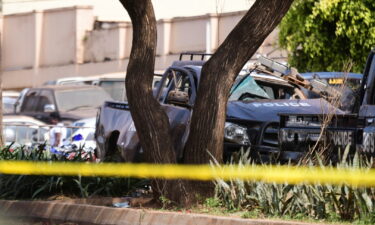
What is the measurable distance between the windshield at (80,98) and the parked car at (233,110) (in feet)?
32.2

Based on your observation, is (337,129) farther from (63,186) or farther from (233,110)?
(63,186)

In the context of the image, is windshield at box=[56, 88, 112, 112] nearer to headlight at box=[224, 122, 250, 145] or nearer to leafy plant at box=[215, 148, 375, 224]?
headlight at box=[224, 122, 250, 145]

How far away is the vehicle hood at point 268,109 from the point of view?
12.8m

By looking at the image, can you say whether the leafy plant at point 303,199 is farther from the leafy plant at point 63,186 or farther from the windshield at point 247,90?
the windshield at point 247,90

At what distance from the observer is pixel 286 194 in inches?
395

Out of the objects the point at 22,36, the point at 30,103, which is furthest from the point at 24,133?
the point at 22,36

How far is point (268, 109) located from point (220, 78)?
7.89 feet

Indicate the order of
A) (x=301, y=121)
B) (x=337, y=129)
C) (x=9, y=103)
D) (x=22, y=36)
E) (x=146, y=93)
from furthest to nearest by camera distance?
1. (x=22, y=36)
2. (x=9, y=103)
3. (x=301, y=121)
4. (x=146, y=93)
5. (x=337, y=129)

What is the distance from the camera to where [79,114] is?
25.2m

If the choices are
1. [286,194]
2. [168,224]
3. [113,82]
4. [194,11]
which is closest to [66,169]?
[168,224]

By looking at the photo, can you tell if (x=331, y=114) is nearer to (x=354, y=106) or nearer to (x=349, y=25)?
(x=354, y=106)

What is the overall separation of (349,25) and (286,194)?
42.2ft

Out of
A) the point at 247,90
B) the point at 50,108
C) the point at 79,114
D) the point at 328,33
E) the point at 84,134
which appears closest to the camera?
the point at 247,90

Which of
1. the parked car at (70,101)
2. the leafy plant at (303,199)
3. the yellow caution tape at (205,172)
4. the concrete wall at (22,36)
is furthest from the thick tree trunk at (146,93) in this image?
the concrete wall at (22,36)
